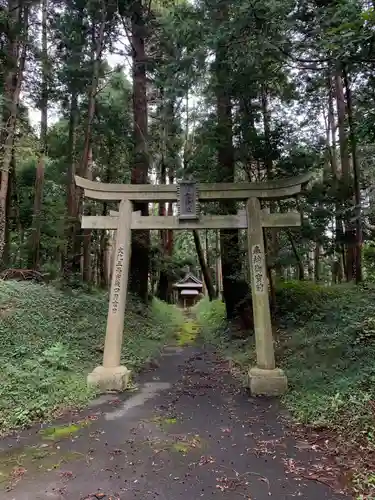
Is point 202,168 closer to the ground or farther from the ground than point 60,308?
farther from the ground

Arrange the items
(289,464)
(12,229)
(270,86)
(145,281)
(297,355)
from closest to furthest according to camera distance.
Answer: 1. (289,464)
2. (297,355)
3. (270,86)
4. (145,281)
5. (12,229)

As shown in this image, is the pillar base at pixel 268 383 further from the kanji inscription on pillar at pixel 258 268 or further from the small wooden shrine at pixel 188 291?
the small wooden shrine at pixel 188 291

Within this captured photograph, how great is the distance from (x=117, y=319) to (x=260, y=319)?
282cm

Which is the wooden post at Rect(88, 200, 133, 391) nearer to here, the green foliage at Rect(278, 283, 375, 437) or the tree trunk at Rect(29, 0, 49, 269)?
the green foliage at Rect(278, 283, 375, 437)

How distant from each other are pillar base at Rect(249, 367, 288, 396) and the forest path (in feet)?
0.87

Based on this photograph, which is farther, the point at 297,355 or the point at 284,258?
the point at 284,258

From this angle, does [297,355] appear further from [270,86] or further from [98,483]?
[270,86]

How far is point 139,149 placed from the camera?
40.6 feet

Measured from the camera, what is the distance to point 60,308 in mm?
9078

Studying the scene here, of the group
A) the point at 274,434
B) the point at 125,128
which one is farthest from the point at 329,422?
the point at 125,128

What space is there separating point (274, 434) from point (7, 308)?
236 inches

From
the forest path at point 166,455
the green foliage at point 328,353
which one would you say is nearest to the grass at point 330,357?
the green foliage at point 328,353

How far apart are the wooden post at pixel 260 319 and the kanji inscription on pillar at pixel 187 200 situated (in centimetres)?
110

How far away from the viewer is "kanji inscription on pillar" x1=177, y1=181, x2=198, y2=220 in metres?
7.47
